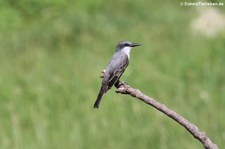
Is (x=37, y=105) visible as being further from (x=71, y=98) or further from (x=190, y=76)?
(x=190, y=76)

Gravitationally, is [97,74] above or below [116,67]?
above

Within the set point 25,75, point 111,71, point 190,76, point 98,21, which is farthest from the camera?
point 98,21

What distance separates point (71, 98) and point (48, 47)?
8.29 ft

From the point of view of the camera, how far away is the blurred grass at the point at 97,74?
6.52m

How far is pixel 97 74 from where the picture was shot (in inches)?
340

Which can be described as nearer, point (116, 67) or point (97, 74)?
point (116, 67)

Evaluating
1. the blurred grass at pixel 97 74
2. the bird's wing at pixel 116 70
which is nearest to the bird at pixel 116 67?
the bird's wing at pixel 116 70

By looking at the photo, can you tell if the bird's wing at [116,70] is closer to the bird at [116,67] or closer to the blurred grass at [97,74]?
the bird at [116,67]

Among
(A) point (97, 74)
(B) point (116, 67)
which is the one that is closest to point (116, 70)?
(B) point (116, 67)

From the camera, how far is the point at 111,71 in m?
3.14

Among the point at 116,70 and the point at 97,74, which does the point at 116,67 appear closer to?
the point at 116,70

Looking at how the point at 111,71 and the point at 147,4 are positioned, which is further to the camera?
the point at 147,4

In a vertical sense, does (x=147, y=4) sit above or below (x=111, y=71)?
above

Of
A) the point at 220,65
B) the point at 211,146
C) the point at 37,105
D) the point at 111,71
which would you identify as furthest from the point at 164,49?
the point at 211,146
